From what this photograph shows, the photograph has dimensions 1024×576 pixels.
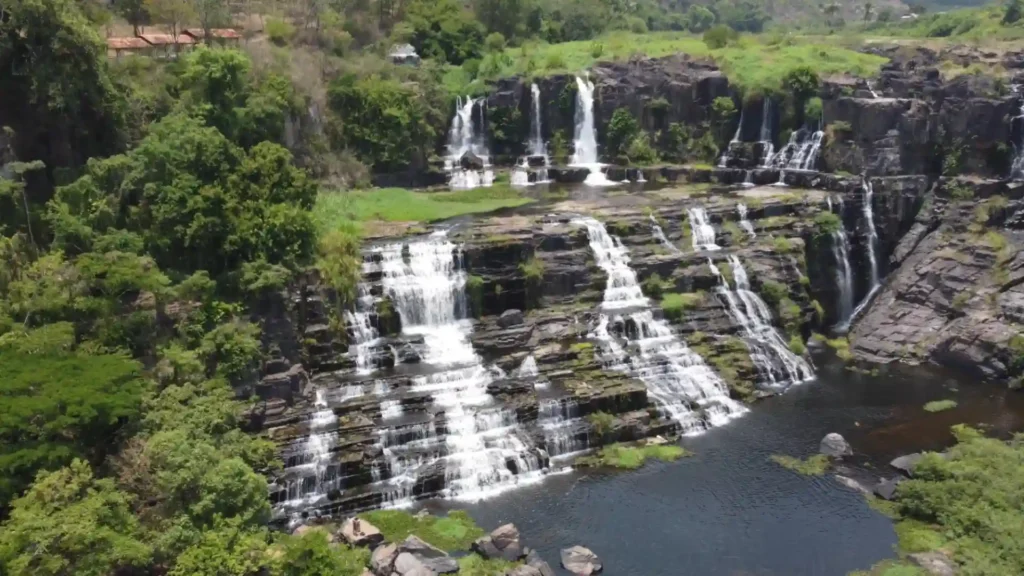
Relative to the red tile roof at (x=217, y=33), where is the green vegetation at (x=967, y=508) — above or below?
→ below

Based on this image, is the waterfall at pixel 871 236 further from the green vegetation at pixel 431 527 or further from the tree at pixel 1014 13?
the tree at pixel 1014 13

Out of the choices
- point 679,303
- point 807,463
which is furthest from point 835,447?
point 679,303

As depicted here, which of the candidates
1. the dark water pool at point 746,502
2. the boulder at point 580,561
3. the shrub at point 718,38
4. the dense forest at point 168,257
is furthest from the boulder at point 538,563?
the shrub at point 718,38

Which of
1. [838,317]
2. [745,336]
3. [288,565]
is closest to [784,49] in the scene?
[838,317]

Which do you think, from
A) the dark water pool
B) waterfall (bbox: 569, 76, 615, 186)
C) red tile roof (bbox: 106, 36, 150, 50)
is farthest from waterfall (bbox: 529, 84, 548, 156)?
the dark water pool

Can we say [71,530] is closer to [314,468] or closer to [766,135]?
[314,468]

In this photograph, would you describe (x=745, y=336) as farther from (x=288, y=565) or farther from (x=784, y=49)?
(x=784, y=49)
